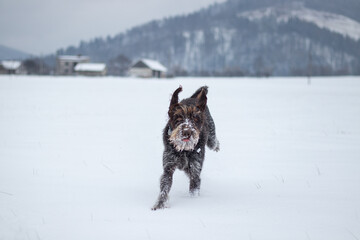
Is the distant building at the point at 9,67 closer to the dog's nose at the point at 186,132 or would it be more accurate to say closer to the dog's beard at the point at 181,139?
the dog's beard at the point at 181,139

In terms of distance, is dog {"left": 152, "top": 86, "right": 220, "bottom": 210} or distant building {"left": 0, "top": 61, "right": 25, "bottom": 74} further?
distant building {"left": 0, "top": 61, "right": 25, "bottom": 74}

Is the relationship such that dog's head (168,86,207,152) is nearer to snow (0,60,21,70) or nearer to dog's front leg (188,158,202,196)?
dog's front leg (188,158,202,196)

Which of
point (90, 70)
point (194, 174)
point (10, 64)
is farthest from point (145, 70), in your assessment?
point (194, 174)

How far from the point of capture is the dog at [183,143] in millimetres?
4125

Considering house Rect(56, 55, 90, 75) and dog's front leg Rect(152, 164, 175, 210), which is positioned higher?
house Rect(56, 55, 90, 75)

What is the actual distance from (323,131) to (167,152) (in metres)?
9.38

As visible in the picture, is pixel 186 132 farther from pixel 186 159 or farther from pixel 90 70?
pixel 90 70

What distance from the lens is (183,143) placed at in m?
4.17

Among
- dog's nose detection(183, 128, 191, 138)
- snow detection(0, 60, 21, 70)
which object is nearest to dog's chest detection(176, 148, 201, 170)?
dog's nose detection(183, 128, 191, 138)

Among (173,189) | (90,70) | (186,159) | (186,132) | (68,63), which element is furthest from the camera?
(68,63)

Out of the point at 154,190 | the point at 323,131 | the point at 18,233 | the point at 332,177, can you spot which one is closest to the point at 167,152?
the point at 154,190

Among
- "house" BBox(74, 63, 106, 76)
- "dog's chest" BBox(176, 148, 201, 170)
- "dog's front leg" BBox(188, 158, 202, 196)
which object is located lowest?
"dog's front leg" BBox(188, 158, 202, 196)

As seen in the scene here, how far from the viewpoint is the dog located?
13.5 ft

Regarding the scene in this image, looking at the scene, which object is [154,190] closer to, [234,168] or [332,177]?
[234,168]
